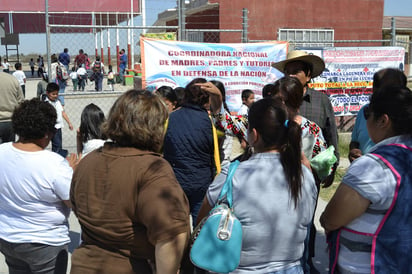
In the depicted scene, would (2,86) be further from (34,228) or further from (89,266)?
(89,266)

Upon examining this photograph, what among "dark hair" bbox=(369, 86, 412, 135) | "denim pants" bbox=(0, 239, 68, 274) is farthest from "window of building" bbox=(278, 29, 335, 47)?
"denim pants" bbox=(0, 239, 68, 274)

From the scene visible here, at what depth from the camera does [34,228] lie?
2.72 meters

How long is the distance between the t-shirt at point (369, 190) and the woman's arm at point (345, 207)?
0.03m

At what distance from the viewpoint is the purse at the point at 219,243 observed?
2047 mm

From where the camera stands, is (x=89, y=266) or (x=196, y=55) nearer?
(x=89, y=266)

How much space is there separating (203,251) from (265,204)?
1.24 ft

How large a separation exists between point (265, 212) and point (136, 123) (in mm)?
764

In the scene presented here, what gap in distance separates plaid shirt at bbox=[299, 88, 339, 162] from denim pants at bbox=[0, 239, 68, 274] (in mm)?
2250

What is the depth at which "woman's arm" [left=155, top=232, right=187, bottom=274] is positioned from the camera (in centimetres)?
193

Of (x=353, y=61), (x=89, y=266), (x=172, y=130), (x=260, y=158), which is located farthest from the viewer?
(x=353, y=61)

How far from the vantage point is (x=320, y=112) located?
3.78m

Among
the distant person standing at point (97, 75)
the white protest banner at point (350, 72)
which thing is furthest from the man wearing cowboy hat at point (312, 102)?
the distant person standing at point (97, 75)

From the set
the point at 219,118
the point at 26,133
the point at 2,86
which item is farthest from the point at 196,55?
the point at 26,133

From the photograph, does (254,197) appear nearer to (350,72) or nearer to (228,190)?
(228,190)
